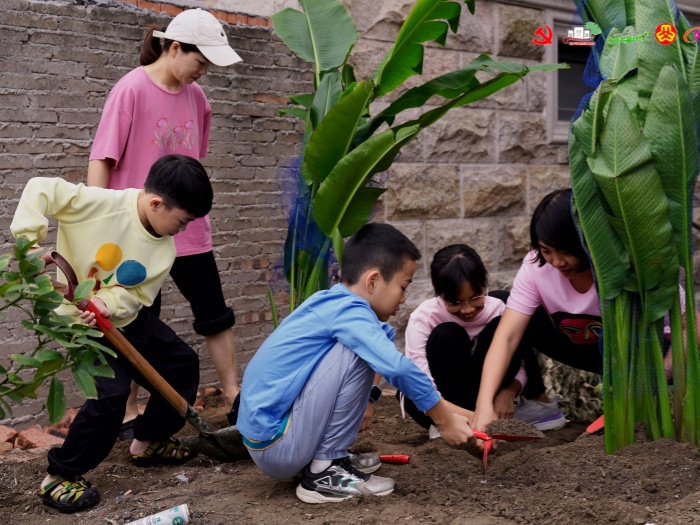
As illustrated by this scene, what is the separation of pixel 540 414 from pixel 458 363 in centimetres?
55

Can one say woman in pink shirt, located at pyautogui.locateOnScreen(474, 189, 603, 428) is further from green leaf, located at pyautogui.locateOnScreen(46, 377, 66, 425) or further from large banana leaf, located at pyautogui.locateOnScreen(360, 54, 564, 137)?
green leaf, located at pyautogui.locateOnScreen(46, 377, 66, 425)

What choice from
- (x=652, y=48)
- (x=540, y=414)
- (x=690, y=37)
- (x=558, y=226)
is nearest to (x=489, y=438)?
(x=558, y=226)

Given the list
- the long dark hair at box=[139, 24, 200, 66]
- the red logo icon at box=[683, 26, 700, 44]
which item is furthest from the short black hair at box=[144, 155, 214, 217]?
the red logo icon at box=[683, 26, 700, 44]

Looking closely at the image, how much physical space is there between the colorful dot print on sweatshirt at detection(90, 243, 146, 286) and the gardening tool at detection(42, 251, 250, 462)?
0.53 feet

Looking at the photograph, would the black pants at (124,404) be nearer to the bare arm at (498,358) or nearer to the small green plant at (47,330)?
the small green plant at (47,330)

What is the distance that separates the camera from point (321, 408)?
290cm

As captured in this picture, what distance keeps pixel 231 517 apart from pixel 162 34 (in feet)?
6.55

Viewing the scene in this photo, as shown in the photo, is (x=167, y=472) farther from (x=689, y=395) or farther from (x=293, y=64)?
(x=293, y=64)

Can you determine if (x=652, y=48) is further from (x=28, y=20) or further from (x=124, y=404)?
(x=28, y=20)

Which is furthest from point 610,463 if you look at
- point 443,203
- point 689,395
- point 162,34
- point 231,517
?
point 443,203

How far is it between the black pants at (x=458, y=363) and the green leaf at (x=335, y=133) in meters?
0.82

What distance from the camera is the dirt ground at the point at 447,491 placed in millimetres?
2703

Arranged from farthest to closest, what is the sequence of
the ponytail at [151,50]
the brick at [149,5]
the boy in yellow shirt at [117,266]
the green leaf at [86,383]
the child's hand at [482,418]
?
the brick at [149,5] < the ponytail at [151,50] < the child's hand at [482,418] < the boy in yellow shirt at [117,266] < the green leaf at [86,383]

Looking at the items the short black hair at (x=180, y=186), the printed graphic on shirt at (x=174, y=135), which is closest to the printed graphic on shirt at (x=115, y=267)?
the short black hair at (x=180, y=186)
